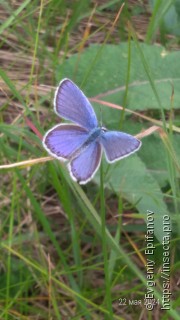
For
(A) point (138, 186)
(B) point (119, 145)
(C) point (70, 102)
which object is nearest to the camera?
(B) point (119, 145)

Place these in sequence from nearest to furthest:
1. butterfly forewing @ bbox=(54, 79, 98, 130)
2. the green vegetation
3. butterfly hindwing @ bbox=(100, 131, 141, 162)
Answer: butterfly hindwing @ bbox=(100, 131, 141, 162) → butterfly forewing @ bbox=(54, 79, 98, 130) → the green vegetation

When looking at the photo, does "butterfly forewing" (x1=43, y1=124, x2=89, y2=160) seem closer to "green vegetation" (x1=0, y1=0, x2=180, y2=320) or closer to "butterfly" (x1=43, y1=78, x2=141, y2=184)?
"butterfly" (x1=43, y1=78, x2=141, y2=184)

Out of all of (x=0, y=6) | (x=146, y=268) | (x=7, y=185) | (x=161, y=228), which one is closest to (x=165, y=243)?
(x=161, y=228)

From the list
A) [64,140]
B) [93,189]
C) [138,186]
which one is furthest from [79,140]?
[93,189]

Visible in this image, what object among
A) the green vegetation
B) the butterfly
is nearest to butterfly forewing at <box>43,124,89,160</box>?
the butterfly

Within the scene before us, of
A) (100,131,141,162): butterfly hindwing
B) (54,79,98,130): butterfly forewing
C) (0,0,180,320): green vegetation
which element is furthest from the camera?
(0,0,180,320): green vegetation

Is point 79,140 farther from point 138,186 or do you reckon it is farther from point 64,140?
point 138,186

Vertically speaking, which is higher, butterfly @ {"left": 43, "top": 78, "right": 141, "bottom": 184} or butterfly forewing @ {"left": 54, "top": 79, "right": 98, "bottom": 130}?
butterfly forewing @ {"left": 54, "top": 79, "right": 98, "bottom": 130}
